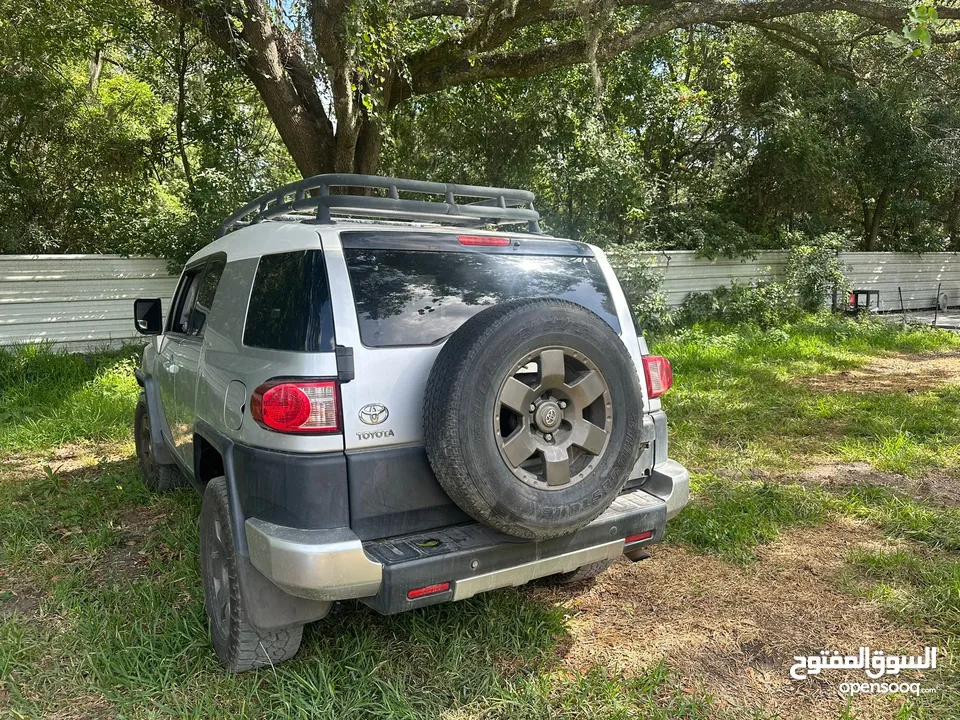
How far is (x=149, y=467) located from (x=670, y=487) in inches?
146

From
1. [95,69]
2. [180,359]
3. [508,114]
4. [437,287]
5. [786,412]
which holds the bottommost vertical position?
[786,412]

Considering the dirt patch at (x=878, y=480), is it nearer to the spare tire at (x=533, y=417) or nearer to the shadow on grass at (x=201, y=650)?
the shadow on grass at (x=201, y=650)

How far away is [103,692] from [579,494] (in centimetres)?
204

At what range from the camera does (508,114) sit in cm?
1127

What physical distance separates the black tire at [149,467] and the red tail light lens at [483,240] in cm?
281

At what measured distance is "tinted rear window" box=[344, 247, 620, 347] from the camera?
2.58 meters

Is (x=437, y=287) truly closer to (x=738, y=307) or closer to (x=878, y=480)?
(x=878, y=480)

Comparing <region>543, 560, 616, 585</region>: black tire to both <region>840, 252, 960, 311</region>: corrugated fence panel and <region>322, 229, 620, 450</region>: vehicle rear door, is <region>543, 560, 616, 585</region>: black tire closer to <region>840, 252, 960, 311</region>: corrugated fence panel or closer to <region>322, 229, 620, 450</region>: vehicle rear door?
<region>322, 229, 620, 450</region>: vehicle rear door

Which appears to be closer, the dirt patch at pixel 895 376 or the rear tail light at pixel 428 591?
the rear tail light at pixel 428 591

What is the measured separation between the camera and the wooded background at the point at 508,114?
26.4ft

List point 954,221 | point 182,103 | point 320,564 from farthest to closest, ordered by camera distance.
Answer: point 954,221 < point 182,103 < point 320,564

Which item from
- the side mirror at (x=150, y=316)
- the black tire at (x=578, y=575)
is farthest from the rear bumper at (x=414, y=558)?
the side mirror at (x=150, y=316)

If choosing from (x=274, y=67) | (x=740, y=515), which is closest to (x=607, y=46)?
(x=274, y=67)

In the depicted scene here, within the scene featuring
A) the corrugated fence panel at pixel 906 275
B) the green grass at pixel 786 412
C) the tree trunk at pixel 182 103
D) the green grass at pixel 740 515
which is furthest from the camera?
the corrugated fence panel at pixel 906 275
